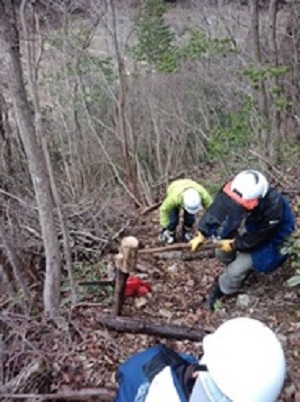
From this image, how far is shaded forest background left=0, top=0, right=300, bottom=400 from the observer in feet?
14.7

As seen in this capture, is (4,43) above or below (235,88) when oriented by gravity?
above

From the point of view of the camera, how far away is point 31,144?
3967 millimetres

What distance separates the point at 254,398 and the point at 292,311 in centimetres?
256

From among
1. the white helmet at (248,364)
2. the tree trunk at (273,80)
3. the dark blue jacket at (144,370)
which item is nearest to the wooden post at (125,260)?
the dark blue jacket at (144,370)

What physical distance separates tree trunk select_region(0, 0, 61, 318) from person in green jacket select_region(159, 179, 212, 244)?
1.93 metres

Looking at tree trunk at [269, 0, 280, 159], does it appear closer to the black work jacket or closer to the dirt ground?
the dirt ground

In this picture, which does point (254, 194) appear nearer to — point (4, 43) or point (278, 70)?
point (4, 43)

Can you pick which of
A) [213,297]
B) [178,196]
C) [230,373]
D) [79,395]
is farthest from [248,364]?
[178,196]

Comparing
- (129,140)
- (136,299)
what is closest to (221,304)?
(136,299)

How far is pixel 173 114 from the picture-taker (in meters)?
13.7

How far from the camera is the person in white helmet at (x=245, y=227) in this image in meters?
4.48

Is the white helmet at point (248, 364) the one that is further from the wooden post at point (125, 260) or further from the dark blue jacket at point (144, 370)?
the wooden post at point (125, 260)

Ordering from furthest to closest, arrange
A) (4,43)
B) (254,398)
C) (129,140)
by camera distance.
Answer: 1. (129,140)
2. (4,43)
3. (254,398)

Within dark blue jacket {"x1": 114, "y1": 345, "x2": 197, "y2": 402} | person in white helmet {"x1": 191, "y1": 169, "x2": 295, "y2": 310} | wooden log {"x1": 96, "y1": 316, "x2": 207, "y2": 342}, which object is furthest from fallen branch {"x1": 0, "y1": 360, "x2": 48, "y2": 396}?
person in white helmet {"x1": 191, "y1": 169, "x2": 295, "y2": 310}
